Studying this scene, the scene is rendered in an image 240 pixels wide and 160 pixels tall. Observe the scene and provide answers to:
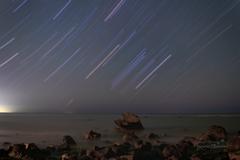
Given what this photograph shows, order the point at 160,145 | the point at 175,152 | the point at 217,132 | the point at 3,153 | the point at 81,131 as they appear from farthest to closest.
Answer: the point at 81,131 → the point at 217,132 → the point at 160,145 → the point at 175,152 → the point at 3,153

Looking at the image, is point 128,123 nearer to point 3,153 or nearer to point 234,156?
point 234,156

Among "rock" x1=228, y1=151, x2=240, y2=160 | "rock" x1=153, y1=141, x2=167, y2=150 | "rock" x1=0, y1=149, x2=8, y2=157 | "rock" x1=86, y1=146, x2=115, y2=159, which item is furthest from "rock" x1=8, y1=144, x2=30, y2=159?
"rock" x1=228, y1=151, x2=240, y2=160

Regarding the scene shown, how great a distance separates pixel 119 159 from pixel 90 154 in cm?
222

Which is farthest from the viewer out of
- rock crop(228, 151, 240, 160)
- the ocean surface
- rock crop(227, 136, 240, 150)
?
the ocean surface

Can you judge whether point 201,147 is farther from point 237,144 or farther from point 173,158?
point 173,158

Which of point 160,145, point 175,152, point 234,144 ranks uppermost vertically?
point 234,144

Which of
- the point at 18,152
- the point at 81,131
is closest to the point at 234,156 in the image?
the point at 18,152

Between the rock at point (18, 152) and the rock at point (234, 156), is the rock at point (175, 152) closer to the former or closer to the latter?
the rock at point (234, 156)

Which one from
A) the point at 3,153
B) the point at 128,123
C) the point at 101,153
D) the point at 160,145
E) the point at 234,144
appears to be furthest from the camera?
the point at 128,123

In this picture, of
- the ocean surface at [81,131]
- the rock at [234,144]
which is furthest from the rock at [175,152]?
the ocean surface at [81,131]

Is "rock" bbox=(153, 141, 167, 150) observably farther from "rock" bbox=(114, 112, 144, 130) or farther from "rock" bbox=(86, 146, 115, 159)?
"rock" bbox=(114, 112, 144, 130)

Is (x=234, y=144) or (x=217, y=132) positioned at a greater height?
(x=217, y=132)

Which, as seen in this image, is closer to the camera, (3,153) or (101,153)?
(3,153)

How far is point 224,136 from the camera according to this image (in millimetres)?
21781
